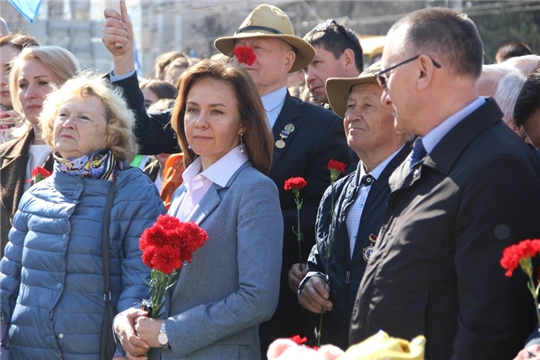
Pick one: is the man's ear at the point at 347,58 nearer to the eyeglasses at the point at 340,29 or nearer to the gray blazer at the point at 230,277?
the eyeglasses at the point at 340,29

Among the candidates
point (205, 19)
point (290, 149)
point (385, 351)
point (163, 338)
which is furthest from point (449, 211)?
point (205, 19)

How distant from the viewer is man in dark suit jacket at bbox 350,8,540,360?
2357mm

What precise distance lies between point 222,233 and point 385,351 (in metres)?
1.54

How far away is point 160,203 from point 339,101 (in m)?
1.07

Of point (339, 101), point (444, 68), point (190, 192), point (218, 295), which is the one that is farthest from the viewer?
point (339, 101)

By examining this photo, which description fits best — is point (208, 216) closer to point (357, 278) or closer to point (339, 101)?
point (357, 278)

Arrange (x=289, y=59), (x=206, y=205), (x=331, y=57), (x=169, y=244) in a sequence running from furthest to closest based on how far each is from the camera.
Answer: (x=331, y=57) < (x=289, y=59) < (x=206, y=205) < (x=169, y=244)

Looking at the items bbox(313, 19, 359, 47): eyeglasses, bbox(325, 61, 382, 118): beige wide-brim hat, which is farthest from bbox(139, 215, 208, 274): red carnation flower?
bbox(313, 19, 359, 47): eyeglasses

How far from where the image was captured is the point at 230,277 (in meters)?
3.24

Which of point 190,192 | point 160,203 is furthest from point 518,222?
point 160,203

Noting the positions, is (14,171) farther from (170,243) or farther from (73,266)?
(170,243)

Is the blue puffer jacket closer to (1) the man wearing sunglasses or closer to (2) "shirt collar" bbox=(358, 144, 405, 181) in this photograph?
(2) "shirt collar" bbox=(358, 144, 405, 181)

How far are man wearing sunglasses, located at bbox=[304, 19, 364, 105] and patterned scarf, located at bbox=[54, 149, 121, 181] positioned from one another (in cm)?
213

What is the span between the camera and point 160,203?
383 cm
